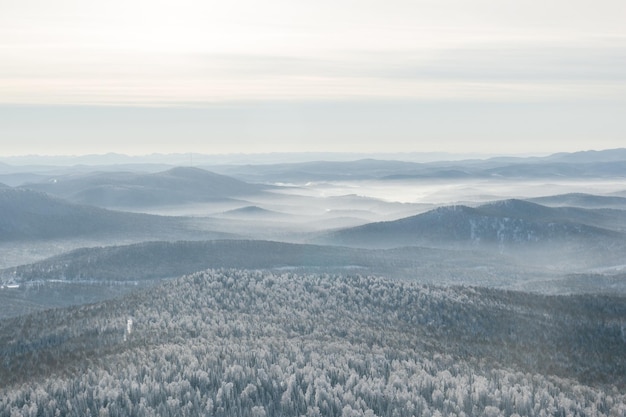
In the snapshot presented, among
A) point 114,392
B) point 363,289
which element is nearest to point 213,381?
point 114,392

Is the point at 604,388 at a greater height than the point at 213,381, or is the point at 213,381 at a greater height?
the point at 213,381

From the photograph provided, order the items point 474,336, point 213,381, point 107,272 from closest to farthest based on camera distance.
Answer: point 213,381
point 474,336
point 107,272

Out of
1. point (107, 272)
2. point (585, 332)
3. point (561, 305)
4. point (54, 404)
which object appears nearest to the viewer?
point (54, 404)

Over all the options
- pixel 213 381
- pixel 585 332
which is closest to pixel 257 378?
pixel 213 381

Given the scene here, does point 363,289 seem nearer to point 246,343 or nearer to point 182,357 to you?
point 246,343

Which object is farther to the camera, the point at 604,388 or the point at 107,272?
the point at 107,272

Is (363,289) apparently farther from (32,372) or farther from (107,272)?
(107,272)
